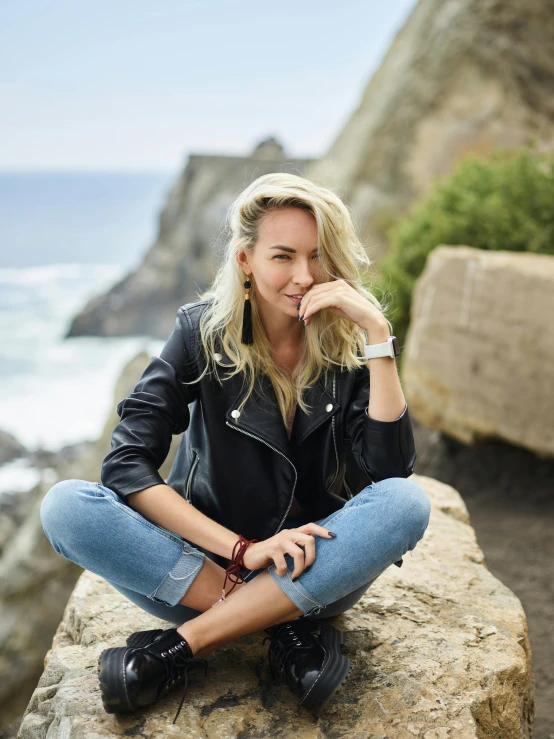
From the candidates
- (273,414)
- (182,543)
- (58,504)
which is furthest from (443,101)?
(58,504)

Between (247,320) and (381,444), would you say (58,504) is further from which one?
(381,444)

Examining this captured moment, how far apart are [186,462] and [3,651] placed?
3.38 metres

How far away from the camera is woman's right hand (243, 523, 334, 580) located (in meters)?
2.27

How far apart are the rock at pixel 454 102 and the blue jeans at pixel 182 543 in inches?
334

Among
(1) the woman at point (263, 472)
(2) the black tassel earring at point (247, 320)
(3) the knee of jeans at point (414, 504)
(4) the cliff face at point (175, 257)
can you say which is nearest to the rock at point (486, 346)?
(1) the woman at point (263, 472)

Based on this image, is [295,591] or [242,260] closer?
[295,591]

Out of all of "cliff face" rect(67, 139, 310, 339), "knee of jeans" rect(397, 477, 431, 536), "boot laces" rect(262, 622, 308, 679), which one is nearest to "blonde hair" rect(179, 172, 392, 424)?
"knee of jeans" rect(397, 477, 431, 536)

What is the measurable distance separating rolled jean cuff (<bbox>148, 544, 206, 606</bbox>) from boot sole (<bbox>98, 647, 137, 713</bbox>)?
22 cm

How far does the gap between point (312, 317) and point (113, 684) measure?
1.32 metres

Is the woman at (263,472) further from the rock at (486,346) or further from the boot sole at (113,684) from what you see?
the rock at (486,346)

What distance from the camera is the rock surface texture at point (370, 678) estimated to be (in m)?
2.24

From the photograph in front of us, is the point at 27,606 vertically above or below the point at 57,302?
above

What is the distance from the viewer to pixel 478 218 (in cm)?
640

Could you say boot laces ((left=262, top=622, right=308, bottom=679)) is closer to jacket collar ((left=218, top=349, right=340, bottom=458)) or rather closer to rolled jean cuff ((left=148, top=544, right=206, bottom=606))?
rolled jean cuff ((left=148, top=544, right=206, bottom=606))
